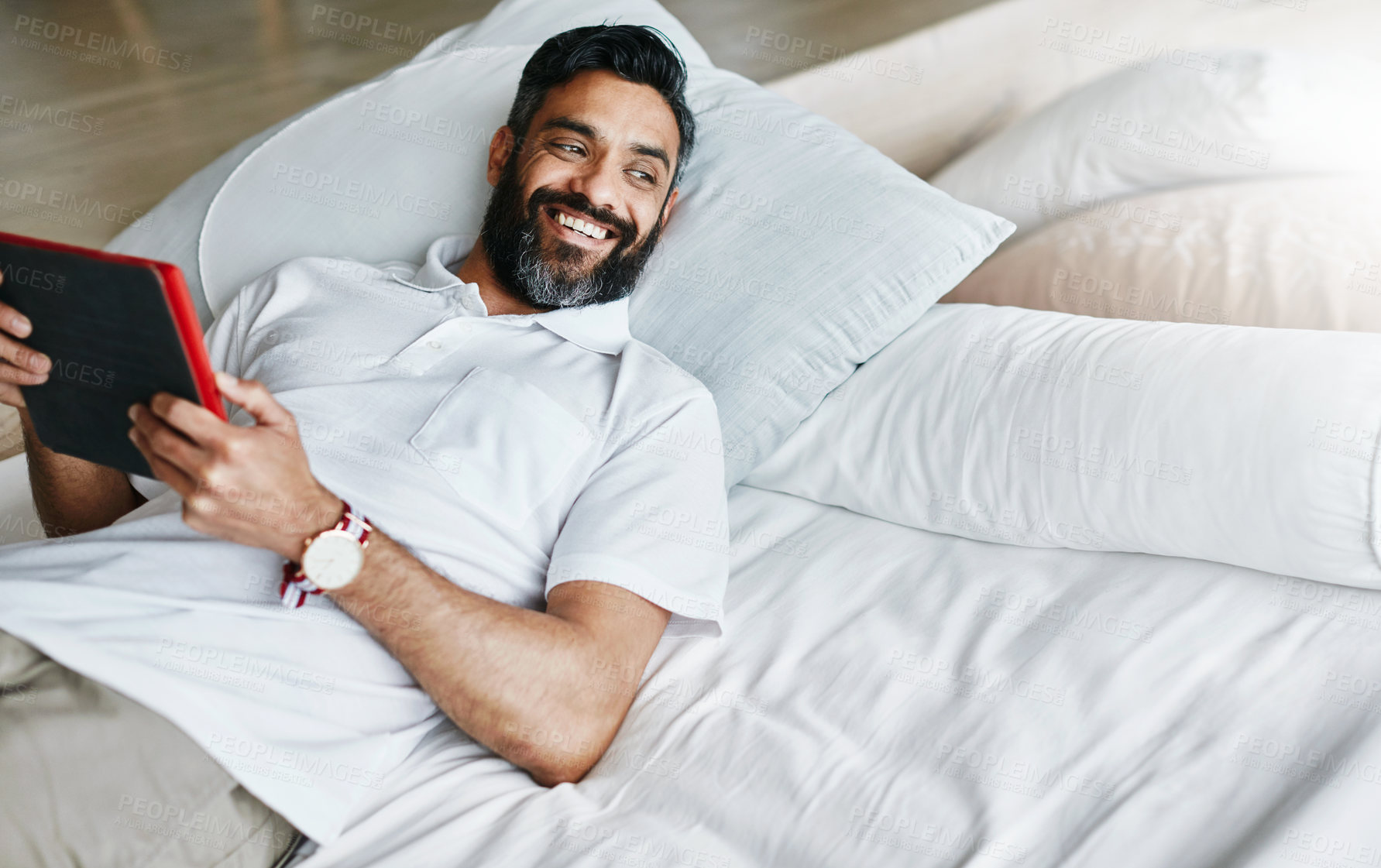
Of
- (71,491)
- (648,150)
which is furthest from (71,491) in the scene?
(648,150)

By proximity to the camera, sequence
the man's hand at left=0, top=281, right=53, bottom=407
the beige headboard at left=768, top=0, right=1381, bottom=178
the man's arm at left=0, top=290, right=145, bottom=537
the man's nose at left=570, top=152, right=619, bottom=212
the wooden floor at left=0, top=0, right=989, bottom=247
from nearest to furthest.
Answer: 1. the man's hand at left=0, top=281, right=53, bottom=407
2. the man's arm at left=0, top=290, right=145, bottom=537
3. the man's nose at left=570, top=152, right=619, bottom=212
4. the beige headboard at left=768, top=0, right=1381, bottom=178
5. the wooden floor at left=0, top=0, right=989, bottom=247

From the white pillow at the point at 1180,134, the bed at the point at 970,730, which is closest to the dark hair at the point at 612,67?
the white pillow at the point at 1180,134

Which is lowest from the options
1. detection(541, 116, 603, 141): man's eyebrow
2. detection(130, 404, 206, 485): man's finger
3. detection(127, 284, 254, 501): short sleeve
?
detection(127, 284, 254, 501): short sleeve

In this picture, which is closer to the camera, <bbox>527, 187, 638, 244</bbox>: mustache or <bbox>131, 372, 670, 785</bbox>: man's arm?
Result: <bbox>131, 372, 670, 785</bbox>: man's arm

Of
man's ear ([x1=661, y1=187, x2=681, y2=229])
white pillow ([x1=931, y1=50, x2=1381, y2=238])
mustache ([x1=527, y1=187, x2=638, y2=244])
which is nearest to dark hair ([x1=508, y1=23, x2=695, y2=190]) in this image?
man's ear ([x1=661, y1=187, x2=681, y2=229])

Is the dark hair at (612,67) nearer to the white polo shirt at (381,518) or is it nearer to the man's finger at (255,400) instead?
the white polo shirt at (381,518)

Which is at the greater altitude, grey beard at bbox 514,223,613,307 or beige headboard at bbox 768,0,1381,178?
beige headboard at bbox 768,0,1381,178

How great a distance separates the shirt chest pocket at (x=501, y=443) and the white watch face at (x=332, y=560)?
196 mm

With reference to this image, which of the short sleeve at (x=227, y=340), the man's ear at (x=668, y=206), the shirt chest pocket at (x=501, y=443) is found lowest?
the short sleeve at (x=227, y=340)

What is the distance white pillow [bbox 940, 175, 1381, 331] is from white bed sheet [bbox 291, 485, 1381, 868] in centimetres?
34

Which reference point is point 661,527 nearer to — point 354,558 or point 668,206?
point 354,558

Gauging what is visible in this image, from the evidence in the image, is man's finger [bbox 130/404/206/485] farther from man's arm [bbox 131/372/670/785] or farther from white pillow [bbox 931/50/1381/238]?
white pillow [bbox 931/50/1381/238]

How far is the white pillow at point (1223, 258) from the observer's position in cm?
111

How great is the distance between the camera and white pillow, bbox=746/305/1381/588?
0.91m
